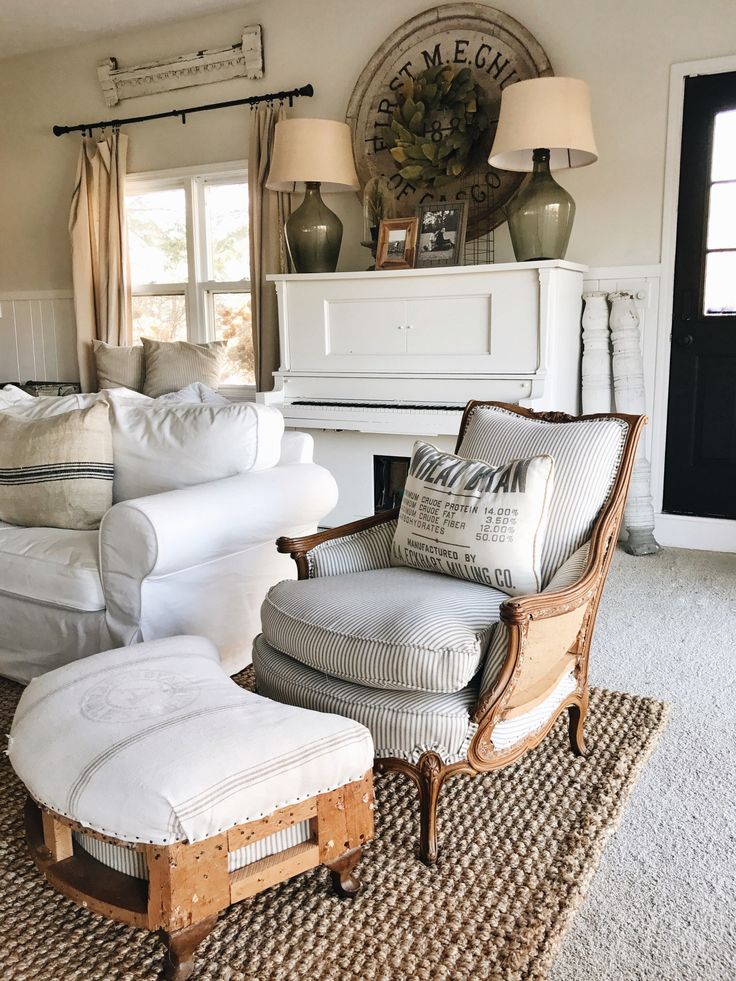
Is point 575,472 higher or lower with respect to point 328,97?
lower

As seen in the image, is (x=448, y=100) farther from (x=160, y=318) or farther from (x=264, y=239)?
(x=160, y=318)

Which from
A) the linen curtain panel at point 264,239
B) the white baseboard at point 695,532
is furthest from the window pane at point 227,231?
the white baseboard at point 695,532

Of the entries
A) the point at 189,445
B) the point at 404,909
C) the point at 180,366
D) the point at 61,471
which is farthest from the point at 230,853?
the point at 180,366

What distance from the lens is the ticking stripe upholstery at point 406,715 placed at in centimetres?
165

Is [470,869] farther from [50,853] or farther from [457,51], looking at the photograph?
[457,51]

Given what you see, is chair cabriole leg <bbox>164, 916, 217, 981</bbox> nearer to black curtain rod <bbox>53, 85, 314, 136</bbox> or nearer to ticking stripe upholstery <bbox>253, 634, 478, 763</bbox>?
ticking stripe upholstery <bbox>253, 634, 478, 763</bbox>

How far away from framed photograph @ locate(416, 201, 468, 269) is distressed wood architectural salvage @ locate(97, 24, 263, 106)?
1533 millimetres

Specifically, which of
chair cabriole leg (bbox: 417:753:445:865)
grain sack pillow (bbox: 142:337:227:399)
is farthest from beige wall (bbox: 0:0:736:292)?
chair cabriole leg (bbox: 417:753:445:865)

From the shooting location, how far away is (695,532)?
13.1ft

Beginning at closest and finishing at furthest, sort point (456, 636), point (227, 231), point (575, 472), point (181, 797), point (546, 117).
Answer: point (181, 797), point (456, 636), point (575, 472), point (546, 117), point (227, 231)

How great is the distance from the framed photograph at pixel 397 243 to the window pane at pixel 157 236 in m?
1.71

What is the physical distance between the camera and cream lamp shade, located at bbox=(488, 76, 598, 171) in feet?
11.2

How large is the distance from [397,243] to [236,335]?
1.48m

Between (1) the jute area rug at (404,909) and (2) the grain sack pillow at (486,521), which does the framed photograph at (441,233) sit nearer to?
(2) the grain sack pillow at (486,521)
